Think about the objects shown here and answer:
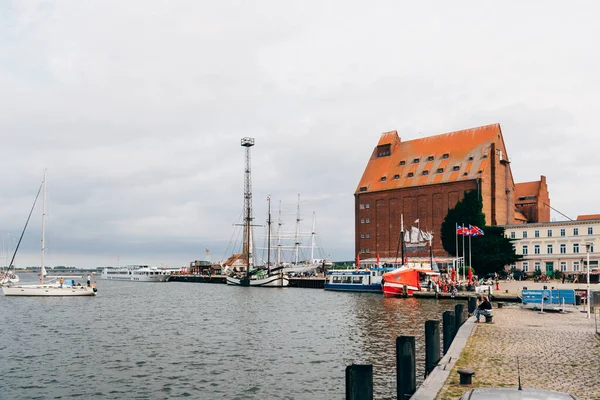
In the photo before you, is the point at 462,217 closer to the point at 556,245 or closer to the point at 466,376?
the point at 556,245

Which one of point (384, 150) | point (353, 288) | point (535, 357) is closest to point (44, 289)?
point (353, 288)

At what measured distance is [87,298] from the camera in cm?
7912

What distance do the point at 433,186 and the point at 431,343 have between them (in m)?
91.2

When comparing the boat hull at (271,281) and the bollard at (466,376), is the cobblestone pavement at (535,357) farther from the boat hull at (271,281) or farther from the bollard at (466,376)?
the boat hull at (271,281)

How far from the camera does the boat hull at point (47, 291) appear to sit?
244 feet

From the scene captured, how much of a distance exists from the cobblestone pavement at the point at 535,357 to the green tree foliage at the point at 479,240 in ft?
193

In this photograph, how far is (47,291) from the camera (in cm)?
7438

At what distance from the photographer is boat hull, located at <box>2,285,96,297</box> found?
7444cm

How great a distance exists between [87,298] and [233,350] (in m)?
54.9

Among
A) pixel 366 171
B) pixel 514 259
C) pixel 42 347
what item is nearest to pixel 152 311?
pixel 42 347

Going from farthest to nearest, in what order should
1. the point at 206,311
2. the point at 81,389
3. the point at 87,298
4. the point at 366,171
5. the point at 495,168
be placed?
the point at 366,171
the point at 495,168
the point at 87,298
the point at 206,311
the point at 81,389

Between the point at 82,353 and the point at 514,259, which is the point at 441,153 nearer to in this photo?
the point at 514,259

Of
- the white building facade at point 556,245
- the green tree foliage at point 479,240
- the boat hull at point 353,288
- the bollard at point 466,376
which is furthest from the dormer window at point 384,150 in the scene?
the bollard at point 466,376

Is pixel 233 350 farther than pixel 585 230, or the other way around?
pixel 585 230
